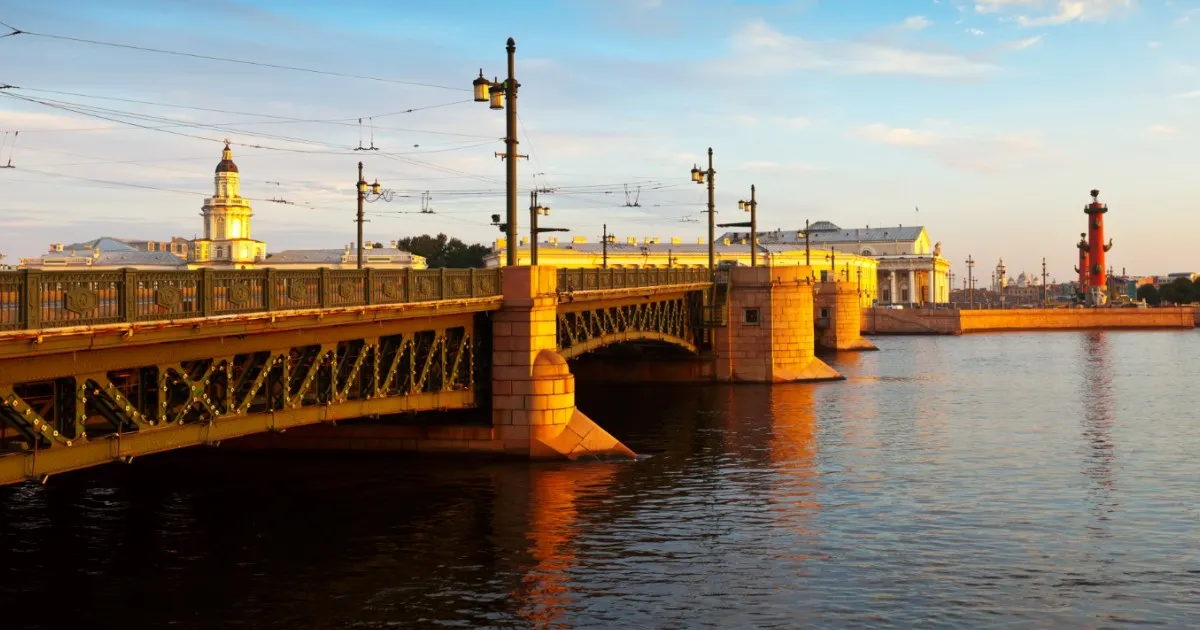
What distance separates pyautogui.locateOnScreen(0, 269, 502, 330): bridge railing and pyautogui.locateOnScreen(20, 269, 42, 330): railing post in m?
0.01

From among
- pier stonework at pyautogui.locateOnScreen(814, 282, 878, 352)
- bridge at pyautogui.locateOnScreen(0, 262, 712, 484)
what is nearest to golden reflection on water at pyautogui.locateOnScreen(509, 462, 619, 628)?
bridge at pyautogui.locateOnScreen(0, 262, 712, 484)

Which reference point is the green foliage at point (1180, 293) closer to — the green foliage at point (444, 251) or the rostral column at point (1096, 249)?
the rostral column at point (1096, 249)

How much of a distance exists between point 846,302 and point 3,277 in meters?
81.8

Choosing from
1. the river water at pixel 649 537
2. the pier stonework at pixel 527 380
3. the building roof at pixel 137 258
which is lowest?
the river water at pixel 649 537

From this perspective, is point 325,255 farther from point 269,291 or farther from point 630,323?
point 269,291

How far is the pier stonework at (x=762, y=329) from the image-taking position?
2203 inches

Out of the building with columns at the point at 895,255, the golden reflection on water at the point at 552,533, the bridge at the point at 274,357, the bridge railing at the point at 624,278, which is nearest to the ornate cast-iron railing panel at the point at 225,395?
the bridge at the point at 274,357

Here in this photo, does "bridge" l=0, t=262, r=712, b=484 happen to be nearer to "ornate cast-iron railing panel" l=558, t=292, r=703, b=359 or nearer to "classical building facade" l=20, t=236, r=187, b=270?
"ornate cast-iron railing panel" l=558, t=292, r=703, b=359

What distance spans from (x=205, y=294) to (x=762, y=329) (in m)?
40.6

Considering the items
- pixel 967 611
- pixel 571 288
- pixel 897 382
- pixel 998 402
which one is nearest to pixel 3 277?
pixel 967 611

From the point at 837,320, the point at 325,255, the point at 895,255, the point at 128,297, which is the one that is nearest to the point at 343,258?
the point at 325,255

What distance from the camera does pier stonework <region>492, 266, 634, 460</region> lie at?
92.9 ft

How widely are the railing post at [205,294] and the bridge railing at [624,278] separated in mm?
15430

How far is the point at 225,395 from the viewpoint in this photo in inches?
770
